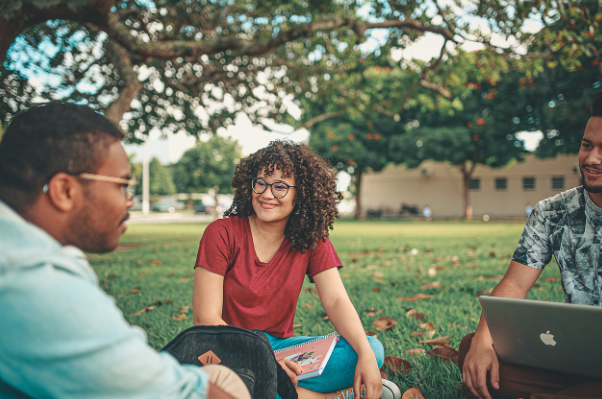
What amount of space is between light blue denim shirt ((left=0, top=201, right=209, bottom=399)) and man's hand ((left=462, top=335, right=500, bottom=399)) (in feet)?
5.61

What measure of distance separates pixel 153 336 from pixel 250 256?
70.2 inches

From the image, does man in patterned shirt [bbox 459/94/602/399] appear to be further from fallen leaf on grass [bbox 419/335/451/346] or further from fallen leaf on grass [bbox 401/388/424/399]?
fallen leaf on grass [bbox 419/335/451/346]

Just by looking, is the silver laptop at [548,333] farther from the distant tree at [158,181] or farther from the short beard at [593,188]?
the distant tree at [158,181]

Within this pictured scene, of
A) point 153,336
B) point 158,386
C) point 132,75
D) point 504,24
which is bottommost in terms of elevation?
point 153,336

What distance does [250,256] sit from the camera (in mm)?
2408

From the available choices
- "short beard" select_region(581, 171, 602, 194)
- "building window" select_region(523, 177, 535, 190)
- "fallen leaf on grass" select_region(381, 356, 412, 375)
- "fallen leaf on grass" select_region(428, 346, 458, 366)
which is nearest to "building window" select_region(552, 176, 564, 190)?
"building window" select_region(523, 177, 535, 190)

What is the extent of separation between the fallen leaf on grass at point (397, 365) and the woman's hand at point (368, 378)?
2.34 feet

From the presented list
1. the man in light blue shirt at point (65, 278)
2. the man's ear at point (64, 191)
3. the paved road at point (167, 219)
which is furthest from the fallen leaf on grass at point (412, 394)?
the paved road at point (167, 219)

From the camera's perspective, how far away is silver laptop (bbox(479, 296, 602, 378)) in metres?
1.72

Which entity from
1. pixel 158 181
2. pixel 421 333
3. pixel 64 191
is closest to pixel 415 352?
pixel 421 333

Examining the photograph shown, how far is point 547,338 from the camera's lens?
1.90 metres

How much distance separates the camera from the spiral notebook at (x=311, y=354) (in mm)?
1958

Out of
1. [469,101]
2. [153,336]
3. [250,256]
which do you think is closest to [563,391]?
[250,256]

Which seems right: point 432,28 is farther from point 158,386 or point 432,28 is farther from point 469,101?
point 469,101
